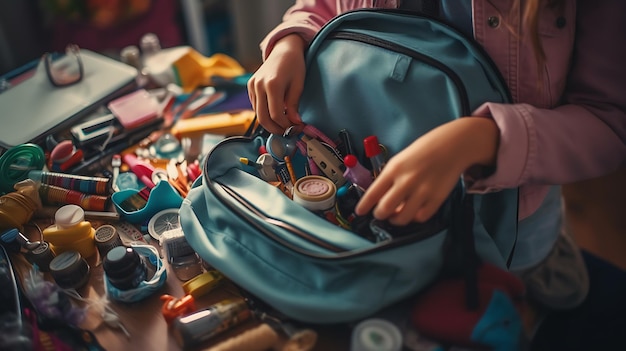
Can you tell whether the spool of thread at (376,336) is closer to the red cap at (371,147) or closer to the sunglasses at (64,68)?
the red cap at (371,147)

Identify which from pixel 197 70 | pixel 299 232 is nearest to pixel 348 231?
pixel 299 232

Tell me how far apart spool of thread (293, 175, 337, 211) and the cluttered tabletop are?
0.37 ft

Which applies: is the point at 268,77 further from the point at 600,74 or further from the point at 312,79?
the point at 600,74

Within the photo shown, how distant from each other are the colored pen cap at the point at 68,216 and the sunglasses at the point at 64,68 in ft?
0.98

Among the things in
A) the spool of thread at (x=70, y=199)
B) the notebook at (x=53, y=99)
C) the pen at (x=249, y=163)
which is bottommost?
the spool of thread at (x=70, y=199)

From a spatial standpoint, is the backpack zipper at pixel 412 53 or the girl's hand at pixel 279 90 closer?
the backpack zipper at pixel 412 53

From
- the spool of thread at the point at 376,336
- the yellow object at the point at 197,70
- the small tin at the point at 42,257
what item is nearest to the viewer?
the spool of thread at the point at 376,336

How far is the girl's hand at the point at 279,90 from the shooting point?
61 centimetres

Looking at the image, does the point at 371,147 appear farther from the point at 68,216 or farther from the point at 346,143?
the point at 68,216

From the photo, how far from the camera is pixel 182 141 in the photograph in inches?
30.1

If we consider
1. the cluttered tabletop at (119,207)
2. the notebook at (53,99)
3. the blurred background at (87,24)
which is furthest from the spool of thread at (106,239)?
the blurred background at (87,24)

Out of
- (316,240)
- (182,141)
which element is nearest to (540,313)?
(316,240)

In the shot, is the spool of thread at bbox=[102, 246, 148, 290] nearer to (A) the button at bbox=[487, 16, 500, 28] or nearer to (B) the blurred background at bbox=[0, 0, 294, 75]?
(A) the button at bbox=[487, 16, 500, 28]

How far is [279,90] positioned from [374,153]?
0.48ft
